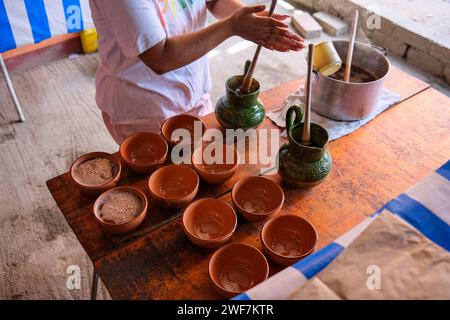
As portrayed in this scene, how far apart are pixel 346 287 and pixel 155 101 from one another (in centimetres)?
106

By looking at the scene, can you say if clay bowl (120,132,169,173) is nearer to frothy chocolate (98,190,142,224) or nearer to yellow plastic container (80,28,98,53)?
frothy chocolate (98,190,142,224)

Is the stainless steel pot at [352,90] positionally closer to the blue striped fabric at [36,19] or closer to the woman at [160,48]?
the woman at [160,48]

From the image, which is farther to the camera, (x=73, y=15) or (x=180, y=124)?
(x=73, y=15)

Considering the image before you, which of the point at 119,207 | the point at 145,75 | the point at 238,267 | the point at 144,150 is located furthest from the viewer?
the point at 145,75

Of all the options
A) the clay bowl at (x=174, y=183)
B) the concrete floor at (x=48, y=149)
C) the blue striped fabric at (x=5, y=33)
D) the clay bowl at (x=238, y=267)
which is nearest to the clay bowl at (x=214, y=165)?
the clay bowl at (x=174, y=183)

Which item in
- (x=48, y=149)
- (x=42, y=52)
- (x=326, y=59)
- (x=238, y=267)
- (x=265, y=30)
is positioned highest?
(x=265, y=30)

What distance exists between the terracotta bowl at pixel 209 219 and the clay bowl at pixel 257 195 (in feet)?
0.14

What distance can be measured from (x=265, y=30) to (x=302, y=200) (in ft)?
1.77

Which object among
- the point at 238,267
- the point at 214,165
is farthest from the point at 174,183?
the point at 238,267

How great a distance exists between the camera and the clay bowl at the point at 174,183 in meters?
1.13

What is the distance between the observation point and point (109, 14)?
1236 millimetres

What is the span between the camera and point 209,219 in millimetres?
1112

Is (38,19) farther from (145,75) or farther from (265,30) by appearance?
(265,30)

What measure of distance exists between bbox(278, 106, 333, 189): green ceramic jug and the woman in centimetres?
25
